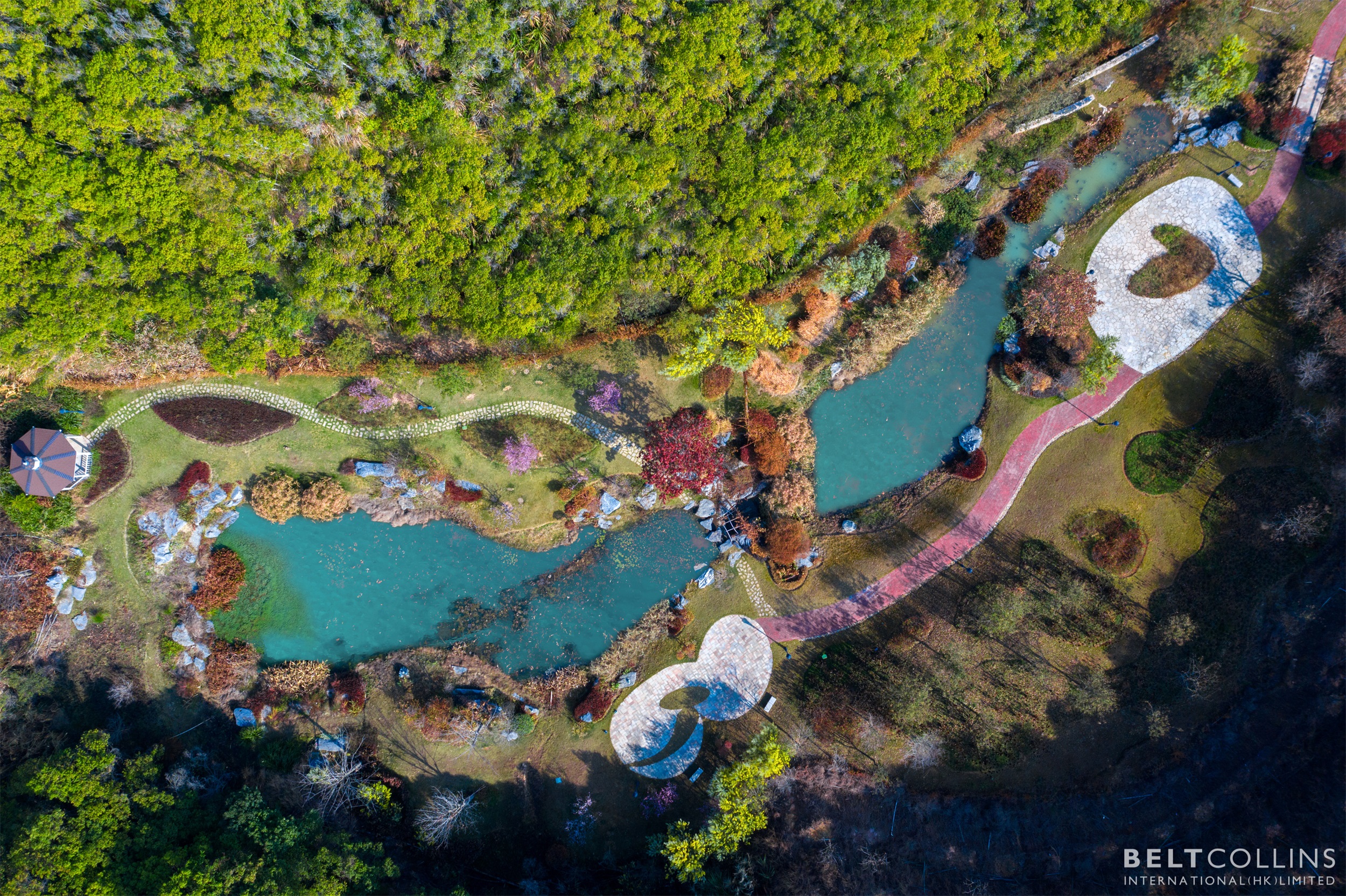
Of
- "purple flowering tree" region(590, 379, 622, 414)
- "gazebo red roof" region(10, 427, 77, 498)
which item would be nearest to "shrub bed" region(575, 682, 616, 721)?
"purple flowering tree" region(590, 379, 622, 414)

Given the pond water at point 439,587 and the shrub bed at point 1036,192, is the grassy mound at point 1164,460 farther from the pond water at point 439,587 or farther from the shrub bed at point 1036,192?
the pond water at point 439,587

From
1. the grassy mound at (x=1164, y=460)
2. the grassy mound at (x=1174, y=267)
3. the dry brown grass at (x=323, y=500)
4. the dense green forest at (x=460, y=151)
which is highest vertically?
the dense green forest at (x=460, y=151)

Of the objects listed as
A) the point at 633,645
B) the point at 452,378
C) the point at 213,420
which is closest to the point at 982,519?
the point at 633,645

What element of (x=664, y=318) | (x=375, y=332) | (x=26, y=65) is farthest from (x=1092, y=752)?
(x=26, y=65)

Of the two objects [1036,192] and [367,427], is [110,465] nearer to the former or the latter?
[367,427]

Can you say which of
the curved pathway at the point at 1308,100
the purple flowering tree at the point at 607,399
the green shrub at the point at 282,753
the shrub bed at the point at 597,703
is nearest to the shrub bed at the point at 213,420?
the green shrub at the point at 282,753

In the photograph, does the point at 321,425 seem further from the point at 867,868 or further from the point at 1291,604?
the point at 1291,604

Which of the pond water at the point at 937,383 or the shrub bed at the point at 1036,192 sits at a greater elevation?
the shrub bed at the point at 1036,192
